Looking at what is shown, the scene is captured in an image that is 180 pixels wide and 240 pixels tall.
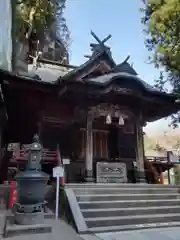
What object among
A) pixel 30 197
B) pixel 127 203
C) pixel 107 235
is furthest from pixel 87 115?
pixel 107 235

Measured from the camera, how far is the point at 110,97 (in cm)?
912

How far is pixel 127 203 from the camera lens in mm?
6156

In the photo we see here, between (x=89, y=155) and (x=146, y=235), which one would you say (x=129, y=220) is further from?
(x=89, y=155)

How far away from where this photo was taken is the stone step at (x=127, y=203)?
5.86 metres

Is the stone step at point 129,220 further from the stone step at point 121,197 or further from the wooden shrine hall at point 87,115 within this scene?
the wooden shrine hall at point 87,115

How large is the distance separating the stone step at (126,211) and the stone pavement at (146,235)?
792 mm

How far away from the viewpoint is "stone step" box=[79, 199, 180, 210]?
19.2 feet

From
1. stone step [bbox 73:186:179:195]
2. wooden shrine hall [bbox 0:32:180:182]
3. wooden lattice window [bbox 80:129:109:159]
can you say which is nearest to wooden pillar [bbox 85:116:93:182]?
wooden shrine hall [bbox 0:32:180:182]

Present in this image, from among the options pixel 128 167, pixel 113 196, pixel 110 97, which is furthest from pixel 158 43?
pixel 113 196

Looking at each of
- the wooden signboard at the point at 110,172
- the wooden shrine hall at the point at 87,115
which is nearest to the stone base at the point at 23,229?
the wooden shrine hall at the point at 87,115

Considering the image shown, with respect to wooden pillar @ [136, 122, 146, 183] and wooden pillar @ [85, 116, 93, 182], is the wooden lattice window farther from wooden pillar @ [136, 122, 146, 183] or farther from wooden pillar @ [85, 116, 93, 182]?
wooden pillar @ [136, 122, 146, 183]

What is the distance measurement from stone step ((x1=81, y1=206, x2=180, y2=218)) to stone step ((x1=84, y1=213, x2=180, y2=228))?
160 mm

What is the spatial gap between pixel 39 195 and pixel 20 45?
44.2 feet

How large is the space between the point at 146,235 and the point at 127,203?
4.81ft
